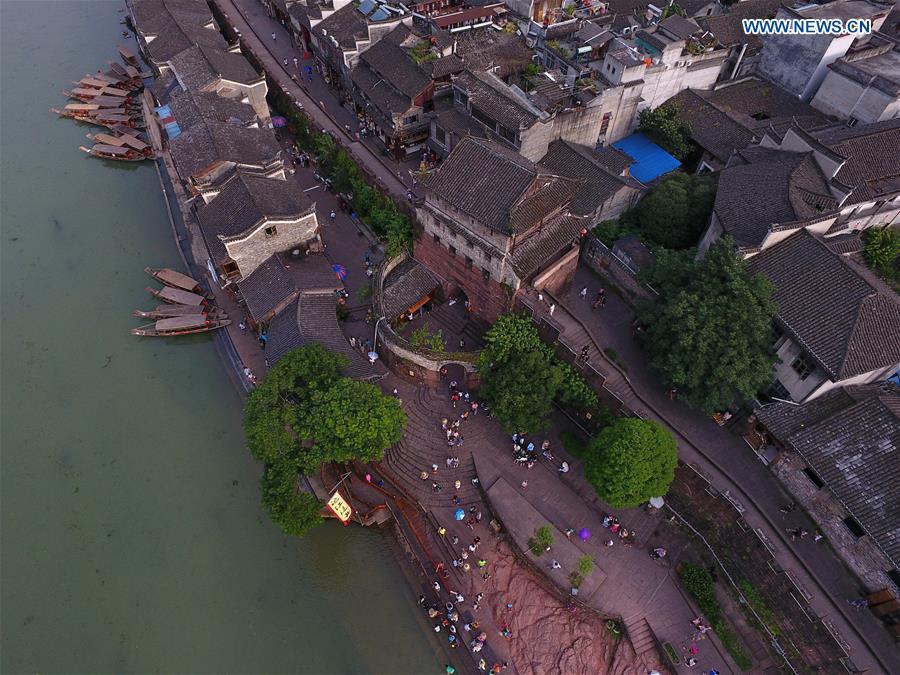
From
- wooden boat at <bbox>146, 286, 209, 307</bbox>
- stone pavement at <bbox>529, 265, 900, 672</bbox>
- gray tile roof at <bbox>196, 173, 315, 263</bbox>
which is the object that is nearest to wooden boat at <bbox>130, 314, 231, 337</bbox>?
wooden boat at <bbox>146, 286, 209, 307</bbox>

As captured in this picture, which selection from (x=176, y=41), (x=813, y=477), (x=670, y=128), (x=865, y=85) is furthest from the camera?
(x=176, y=41)

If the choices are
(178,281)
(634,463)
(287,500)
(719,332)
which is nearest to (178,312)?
(178,281)

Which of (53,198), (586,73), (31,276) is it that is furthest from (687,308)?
(53,198)

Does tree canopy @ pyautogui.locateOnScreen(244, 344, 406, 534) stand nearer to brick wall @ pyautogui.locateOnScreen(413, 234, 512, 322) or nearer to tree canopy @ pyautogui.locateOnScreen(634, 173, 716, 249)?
brick wall @ pyautogui.locateOnScreen(413, 234, 512, 322)

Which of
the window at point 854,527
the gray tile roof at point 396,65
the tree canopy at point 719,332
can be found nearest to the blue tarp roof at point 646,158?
the tree canopy at point 719,332

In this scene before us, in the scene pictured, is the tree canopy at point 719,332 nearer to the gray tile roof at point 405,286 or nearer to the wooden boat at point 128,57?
the gray tile roof at point 405,286

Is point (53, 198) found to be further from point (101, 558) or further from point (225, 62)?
point (101, 558)

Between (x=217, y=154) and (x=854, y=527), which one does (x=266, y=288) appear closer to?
(x=217, y=154)
